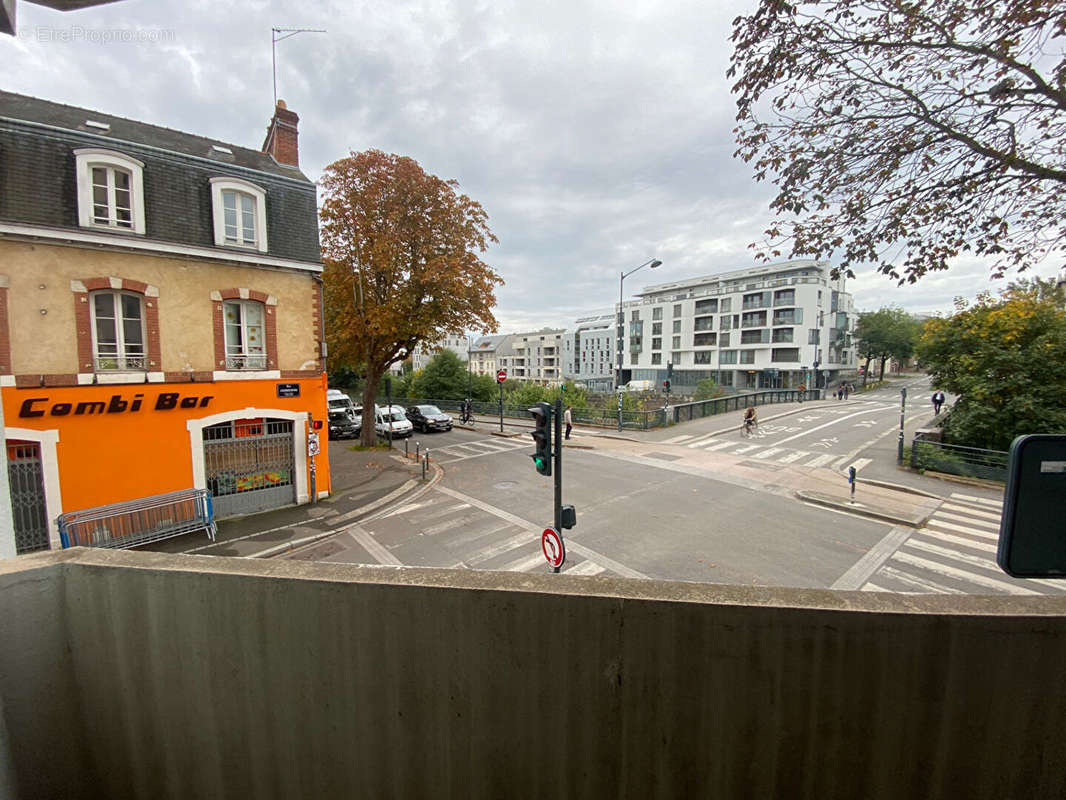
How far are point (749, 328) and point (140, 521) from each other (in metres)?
63.6

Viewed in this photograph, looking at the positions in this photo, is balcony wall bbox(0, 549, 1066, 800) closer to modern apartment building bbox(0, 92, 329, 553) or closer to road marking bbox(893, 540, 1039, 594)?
road marking bbox(893, 540, 1039, 594)

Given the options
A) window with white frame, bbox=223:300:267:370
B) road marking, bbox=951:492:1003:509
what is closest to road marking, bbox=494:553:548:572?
window with white frame, bbox=223:300:267:370

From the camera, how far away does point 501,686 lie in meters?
1.96

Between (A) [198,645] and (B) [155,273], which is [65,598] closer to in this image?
(A) [198,645]

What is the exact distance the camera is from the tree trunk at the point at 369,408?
1981cm

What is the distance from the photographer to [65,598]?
209cm

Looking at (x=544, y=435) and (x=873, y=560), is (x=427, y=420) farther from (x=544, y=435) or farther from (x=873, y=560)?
(x=873, y=560)

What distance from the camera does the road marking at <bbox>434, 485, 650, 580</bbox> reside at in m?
8.20

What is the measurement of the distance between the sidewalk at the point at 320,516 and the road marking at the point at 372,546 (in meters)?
0.53

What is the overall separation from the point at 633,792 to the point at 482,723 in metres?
0.73

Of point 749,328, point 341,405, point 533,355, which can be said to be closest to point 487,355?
point 533,355

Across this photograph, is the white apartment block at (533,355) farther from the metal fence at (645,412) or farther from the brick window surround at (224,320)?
the brick window surround at (224,320)

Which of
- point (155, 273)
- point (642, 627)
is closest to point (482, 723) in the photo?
point (642, 627)

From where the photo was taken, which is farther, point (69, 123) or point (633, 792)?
point (69, 123)
